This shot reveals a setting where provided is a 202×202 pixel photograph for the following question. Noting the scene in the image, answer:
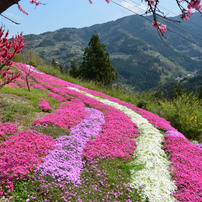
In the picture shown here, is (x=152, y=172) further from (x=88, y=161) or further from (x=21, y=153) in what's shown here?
(x=21, y=153)

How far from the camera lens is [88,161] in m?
6.87

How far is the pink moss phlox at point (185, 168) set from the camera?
6.24 metres

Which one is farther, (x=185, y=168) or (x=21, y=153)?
(x=185, y=168)

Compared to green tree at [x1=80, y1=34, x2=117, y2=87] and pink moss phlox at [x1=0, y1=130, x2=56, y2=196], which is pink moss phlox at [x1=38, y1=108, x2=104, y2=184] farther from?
green tree at [x1=80, y1=34, x2=117, y2=87]

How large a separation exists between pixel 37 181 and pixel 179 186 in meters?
5.64

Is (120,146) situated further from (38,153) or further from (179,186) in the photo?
(38,153)

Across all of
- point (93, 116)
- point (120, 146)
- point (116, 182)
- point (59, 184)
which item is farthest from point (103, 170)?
point (93, 116)

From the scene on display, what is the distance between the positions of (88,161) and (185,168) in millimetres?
4764

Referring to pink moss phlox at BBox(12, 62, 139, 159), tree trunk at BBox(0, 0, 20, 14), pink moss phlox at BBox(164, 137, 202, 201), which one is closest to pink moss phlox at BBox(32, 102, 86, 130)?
pink moss phlox at BBox(12, 62, 139, 159)

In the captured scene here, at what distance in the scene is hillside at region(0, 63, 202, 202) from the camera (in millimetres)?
5012

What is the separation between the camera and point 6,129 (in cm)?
734

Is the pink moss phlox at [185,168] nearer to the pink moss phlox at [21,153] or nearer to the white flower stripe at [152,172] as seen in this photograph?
the white flower stripe at [152,172]

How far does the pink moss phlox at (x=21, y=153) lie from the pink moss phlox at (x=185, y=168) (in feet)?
18.0

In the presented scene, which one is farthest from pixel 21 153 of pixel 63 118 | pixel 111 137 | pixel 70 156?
pixel 111 137
